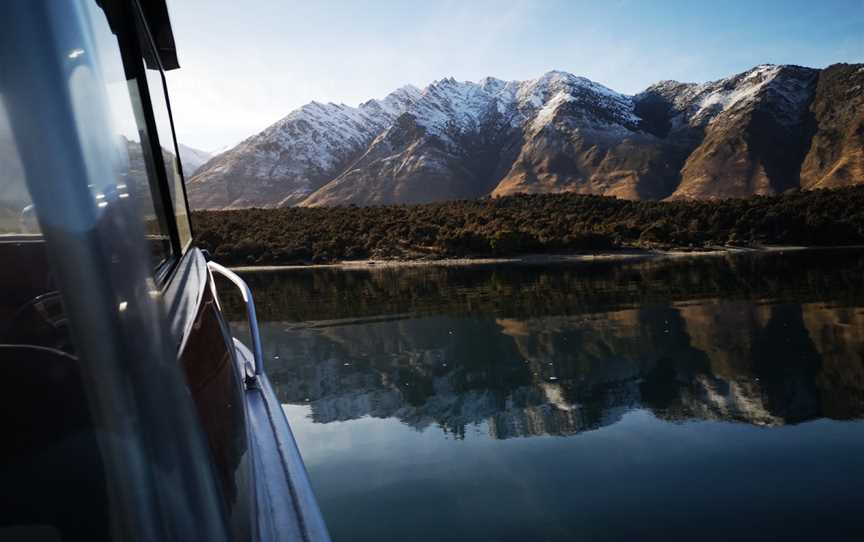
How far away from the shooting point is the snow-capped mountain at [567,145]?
253 ft

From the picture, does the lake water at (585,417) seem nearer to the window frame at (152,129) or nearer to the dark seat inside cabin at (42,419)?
the window frame at (152,129)

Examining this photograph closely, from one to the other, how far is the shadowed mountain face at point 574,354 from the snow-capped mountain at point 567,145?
6081cm

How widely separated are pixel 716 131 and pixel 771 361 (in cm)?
9469

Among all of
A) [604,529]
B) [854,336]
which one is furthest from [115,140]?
[854,336]

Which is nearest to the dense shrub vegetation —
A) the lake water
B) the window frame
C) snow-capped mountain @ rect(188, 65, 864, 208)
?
the lake water

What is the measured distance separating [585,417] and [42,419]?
5.37m

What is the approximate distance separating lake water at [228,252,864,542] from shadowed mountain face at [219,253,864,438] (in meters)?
0.04

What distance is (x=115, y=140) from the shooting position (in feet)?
1.98

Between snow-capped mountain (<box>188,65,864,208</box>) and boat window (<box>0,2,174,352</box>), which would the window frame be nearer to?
boat window (<box>0,2,174,352</box>)

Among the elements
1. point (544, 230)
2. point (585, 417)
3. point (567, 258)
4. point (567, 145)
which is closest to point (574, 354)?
→ point (585, 417)

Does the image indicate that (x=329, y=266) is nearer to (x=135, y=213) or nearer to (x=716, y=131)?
(x=135, y=213)

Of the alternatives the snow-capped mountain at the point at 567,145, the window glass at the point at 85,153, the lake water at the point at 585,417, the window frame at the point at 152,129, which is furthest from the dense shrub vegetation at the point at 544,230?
the snow-capped mountain at the point at 567,145

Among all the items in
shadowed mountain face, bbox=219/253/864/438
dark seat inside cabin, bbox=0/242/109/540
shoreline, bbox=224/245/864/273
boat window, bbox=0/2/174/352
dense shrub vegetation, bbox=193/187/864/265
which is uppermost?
boat window, bbox=0/2/174/352

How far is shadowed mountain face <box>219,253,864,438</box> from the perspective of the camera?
18.4 ft
